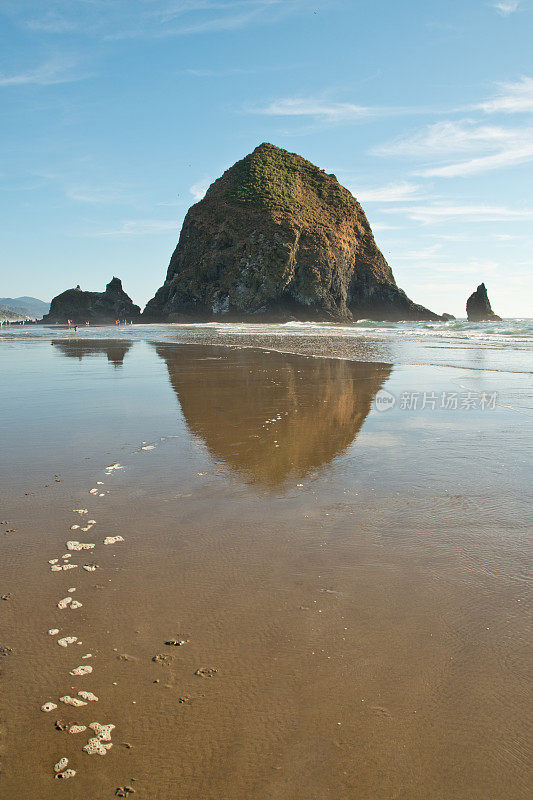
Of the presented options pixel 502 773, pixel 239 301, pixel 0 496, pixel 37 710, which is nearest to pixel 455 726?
pixel 502 773

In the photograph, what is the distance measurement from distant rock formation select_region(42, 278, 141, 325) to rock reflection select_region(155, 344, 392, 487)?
90.8m

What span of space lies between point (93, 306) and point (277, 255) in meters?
49.5

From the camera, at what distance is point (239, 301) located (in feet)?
229

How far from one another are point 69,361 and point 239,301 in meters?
55.9

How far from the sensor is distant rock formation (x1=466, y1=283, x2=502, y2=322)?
330 ft

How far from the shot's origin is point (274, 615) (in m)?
2.52

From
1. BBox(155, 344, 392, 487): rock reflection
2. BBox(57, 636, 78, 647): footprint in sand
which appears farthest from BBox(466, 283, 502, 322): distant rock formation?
BBox(57, 636, 78, 647): footprint in sand

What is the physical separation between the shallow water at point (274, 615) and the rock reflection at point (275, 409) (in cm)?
9

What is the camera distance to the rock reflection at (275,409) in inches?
207

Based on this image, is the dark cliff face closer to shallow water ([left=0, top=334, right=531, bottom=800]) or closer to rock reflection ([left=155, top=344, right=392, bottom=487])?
rock reflection ([left=155, top=344, right=392, bottom=487])

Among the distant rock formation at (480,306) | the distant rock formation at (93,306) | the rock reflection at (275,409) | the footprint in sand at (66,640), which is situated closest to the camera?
the footprint in sand at (66,640)

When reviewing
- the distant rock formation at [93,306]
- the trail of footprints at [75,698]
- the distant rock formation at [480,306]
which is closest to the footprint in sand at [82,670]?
the trail of footprints at [75,698]

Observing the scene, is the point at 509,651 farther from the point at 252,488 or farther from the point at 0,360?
the point at 0,360

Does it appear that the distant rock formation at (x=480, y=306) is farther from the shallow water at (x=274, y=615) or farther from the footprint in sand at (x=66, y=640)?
the footprint in sand at (x=66, y=640)
